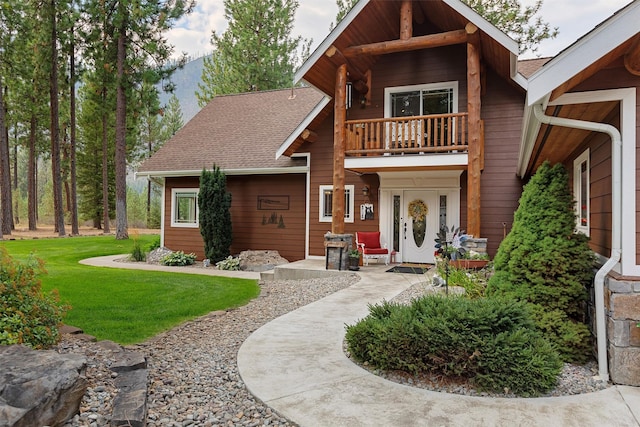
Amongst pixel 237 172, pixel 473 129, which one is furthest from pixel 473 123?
pixel 237 172

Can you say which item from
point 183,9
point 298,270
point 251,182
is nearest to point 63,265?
point 251,182

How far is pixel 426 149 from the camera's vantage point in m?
8.80

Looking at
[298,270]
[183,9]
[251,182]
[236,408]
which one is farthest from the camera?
[183,9]

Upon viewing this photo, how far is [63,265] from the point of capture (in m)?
11.5

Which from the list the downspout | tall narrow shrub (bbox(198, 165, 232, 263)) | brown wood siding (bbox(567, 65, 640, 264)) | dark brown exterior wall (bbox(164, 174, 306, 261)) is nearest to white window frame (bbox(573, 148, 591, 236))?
brown wood siding (bbox(567, 65, 640, 264))

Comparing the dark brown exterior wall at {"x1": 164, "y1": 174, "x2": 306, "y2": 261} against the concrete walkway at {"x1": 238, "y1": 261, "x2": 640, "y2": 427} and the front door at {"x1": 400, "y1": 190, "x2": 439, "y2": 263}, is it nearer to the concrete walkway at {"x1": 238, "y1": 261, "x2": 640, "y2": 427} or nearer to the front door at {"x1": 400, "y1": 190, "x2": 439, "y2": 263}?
the front door at {"x1": 400, "y1": 190, "x2": 439, "y2": 263}

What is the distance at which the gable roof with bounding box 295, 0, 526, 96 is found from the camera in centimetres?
829

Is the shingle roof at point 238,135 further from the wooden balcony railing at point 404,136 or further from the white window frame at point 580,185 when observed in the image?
the white window frame at point 580,185

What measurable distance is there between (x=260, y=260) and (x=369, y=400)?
28.6 ft

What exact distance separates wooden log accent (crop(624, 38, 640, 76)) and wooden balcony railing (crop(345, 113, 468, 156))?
4999 mm

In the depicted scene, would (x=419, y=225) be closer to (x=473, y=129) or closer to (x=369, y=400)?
(x=473, y=129)

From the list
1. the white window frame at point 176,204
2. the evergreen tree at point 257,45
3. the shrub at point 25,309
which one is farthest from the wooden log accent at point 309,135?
the evergreen tree at point 257,45

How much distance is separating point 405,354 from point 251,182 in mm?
9515

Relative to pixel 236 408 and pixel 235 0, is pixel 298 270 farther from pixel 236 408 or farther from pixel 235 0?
pixel 235 0
